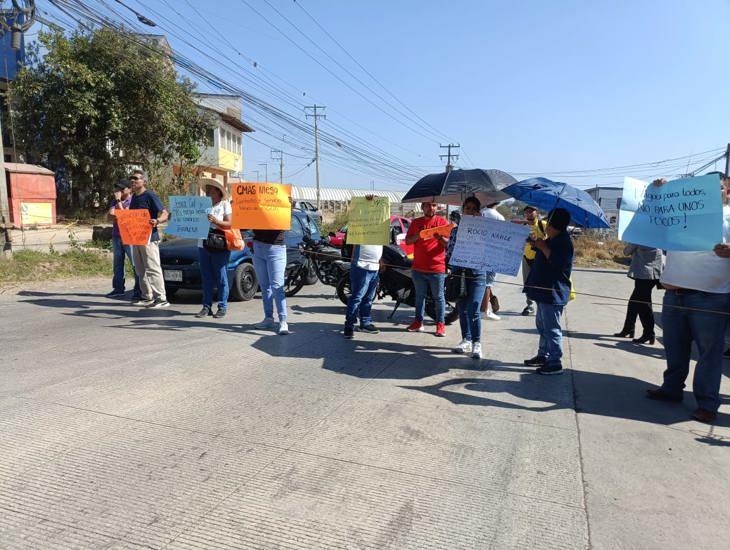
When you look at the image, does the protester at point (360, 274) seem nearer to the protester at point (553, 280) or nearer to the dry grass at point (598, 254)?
the protester at point (553, 280)

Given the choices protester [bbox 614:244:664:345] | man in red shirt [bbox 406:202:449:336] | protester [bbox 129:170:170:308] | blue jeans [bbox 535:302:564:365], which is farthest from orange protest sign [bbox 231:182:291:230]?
protester [bbox 614:244:664:345]

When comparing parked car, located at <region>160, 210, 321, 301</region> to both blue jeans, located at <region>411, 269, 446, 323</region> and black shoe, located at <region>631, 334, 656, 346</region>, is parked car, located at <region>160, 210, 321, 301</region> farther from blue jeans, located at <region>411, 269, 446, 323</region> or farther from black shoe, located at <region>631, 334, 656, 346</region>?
black shoe, located at <region>631, 334, 656, 346</region>

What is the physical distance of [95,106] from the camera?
19.5 m

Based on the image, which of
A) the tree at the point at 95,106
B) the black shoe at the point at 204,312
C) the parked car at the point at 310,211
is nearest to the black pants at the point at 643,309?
the black shoe at the point at 204,312

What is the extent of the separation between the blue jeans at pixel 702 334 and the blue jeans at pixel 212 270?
18.2ft

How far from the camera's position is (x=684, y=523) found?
283 centimetres

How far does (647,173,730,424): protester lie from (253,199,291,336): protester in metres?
4.31

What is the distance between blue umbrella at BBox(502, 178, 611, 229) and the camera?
591 cm

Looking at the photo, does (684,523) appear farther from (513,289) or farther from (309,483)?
(513,289)

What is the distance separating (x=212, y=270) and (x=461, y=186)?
3.76 m

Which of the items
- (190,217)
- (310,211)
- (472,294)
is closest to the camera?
(472,294)

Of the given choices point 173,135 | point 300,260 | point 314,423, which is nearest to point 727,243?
point 314,423

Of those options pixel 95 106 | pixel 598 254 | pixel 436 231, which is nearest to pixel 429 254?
pixel 436 231

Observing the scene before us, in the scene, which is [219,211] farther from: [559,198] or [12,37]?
[12,37]
